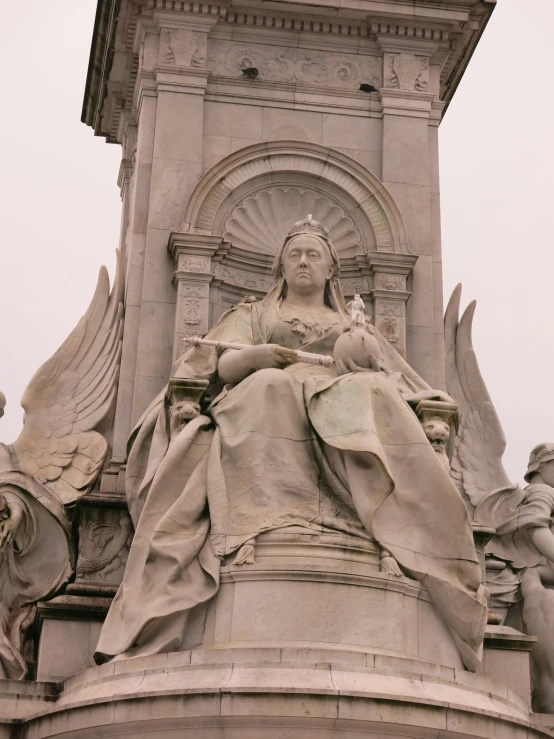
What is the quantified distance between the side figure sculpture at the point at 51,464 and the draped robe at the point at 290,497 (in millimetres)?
1637

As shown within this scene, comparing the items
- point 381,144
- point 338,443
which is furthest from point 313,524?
point 381,144

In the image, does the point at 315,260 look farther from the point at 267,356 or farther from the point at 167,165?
the point at 167,165

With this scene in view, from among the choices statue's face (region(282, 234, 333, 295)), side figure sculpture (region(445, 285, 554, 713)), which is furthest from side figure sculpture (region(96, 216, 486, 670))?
side figure sculpture (region(445, 285, 554, 713))

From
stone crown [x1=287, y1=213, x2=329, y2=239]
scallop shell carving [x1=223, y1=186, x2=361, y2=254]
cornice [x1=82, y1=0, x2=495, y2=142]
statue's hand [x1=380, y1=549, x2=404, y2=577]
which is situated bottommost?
statue's hand [x1=380, y1=549, x2=404, y2=577]

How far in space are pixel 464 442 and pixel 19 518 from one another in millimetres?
4724

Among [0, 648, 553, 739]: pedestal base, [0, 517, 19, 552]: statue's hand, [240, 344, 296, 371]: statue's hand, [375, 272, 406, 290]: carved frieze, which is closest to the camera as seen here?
[0, 648, 553, 739]: pedestal base

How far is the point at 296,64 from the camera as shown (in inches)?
681

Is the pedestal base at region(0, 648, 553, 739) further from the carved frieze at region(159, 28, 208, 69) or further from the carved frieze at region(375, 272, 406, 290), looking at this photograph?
the carved frieze at region(159, 28, 208, 69)

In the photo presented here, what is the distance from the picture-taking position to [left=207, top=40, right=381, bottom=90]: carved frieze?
1714 centimetres

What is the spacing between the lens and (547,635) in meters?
15.1

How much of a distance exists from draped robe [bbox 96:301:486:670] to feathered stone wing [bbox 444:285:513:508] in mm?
2833

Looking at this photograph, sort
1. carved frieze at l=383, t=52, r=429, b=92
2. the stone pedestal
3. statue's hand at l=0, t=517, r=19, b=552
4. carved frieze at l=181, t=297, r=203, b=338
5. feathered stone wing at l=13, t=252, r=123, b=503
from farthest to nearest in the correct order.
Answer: carved frieze at l=383, t=52, r=429, b=92 < carved frieze at l=181, t=297, r=203, b=338 < feathered stone wing at l=13, t=252, r=123, b=503 < statue's hand at l=0, t=517, r=19, b=552 < the stone pedestal

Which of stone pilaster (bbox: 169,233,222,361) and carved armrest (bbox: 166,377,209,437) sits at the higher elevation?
stone pilaster (bbox: 169,233,222,361)

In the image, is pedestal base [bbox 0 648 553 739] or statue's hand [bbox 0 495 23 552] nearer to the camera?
pedestal base [bbox 0 648 553 739]
